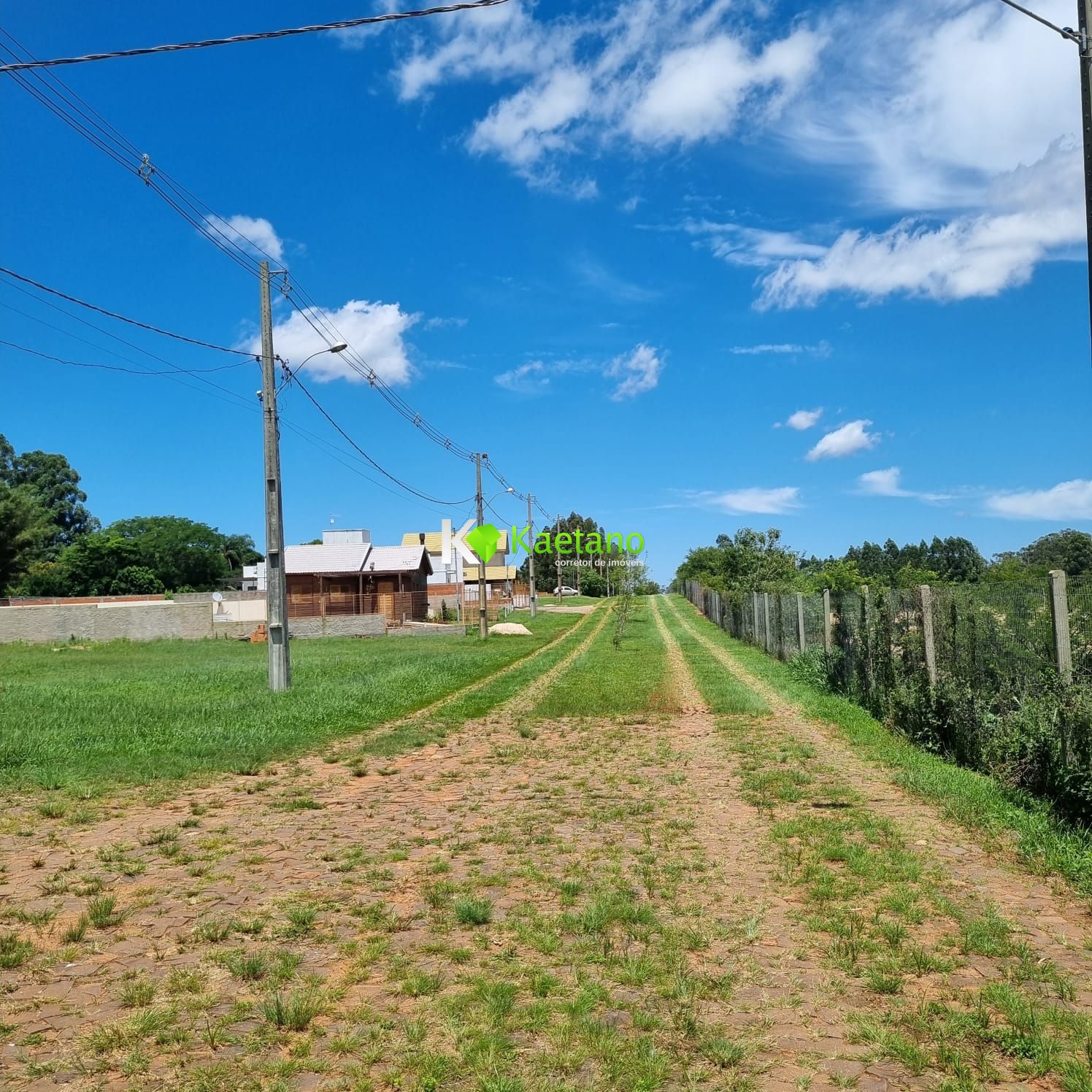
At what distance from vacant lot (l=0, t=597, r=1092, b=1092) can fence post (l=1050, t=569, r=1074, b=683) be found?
5.48 feet

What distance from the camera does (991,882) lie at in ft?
19.2

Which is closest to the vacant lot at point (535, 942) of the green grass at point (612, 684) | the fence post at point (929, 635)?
the fence post at point (929, 635)

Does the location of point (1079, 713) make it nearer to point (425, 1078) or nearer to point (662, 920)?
point (662, 920)

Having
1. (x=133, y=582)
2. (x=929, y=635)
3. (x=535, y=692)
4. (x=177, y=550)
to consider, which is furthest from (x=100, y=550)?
(x=929, y=635)

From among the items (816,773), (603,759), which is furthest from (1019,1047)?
(603,759)

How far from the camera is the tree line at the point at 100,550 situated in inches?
3447

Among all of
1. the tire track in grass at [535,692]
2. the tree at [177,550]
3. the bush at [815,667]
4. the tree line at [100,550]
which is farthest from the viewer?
the tree at [177,550]

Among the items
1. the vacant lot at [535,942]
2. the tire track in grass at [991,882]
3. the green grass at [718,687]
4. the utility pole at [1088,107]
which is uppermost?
the utility pole at [1088,107]

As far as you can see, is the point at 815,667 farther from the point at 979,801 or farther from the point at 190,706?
the point at 190,706

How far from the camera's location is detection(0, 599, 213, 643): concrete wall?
3719cm

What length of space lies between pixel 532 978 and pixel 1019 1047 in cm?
209

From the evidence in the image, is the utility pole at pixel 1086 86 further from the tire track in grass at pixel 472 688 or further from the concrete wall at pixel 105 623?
the concrete wall at pixel 105 623

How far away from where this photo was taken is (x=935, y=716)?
34.3 feet

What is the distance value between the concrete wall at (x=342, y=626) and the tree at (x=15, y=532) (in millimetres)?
27150
